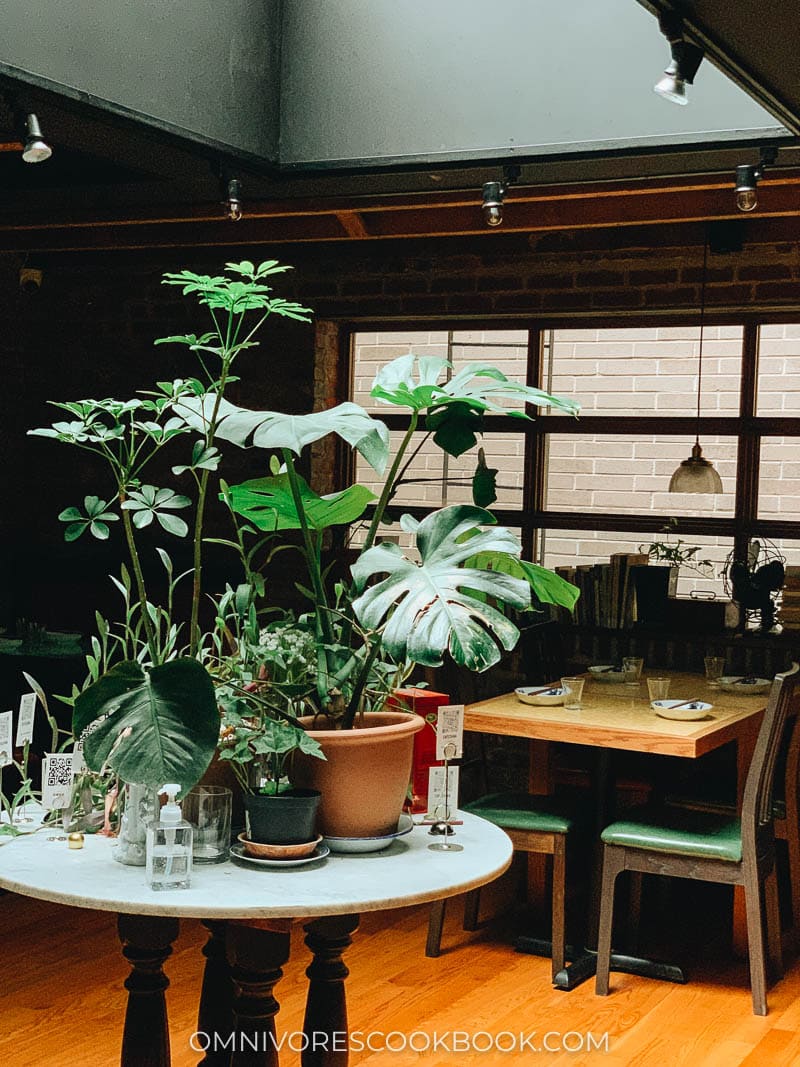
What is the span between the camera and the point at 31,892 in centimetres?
228

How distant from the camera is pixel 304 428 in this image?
8.05ft

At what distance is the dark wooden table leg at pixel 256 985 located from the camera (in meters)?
2.38

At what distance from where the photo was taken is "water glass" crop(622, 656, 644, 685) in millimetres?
5477

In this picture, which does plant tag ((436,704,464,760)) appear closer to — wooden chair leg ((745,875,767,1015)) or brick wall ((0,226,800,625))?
wooden chair leg ((745,875,767,1015))

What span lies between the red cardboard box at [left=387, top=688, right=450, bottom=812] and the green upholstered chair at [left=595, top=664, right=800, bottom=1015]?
1.66 m

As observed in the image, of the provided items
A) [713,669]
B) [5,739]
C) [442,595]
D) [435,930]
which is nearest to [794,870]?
[713,669]

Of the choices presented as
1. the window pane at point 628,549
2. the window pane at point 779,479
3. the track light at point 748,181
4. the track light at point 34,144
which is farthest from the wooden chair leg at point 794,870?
the track light at point 34,144

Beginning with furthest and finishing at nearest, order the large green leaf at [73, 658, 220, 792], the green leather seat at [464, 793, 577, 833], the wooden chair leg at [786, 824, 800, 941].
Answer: the wooden chair leg at [786, 824, 800, 941] → the green leather seat at [464, 793, 577, 833] → the large green leaf at [73, 658, 220, 792]

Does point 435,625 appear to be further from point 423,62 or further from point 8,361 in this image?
point 8,361

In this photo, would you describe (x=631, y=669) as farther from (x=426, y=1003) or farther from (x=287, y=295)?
(x=287, y=295)

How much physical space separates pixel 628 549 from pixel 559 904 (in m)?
2.44

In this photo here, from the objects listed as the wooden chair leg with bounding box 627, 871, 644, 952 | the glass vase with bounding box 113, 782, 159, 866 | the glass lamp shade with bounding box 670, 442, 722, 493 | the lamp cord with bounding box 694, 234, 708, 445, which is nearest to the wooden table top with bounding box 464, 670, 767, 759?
the wooden chair leg with bounding box 627, 871, 644, 952

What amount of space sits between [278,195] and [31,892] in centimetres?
321

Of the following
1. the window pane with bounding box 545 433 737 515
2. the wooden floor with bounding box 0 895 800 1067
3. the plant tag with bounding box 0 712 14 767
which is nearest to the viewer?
the plant tag with bounding box 0 712 14 767
